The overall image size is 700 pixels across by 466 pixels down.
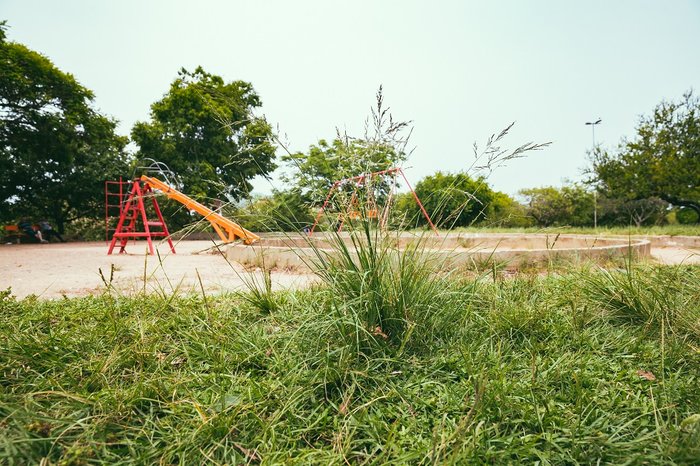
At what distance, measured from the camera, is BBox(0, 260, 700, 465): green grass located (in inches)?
40.0

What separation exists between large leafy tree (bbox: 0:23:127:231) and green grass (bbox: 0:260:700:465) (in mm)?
15141

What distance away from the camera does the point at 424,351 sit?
1.55 meters

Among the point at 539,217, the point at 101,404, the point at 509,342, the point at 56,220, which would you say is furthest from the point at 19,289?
the point at 539,217

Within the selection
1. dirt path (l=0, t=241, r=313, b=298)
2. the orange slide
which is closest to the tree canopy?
dirt path (l=0, t=241, r=313, b=298)

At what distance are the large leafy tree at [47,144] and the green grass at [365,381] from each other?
15.1 metres

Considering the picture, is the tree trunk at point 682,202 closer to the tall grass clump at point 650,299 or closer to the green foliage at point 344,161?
the tall grass clump at point 650,299

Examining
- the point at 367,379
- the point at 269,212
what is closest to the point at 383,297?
the point at 367,379

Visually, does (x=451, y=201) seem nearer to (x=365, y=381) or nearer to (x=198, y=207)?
(x=365, y=381)

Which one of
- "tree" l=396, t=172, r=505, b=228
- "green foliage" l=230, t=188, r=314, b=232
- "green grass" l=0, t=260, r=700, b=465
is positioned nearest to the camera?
"green grass" l=0, t=260, r=700, b=465

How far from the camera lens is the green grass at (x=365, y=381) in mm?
1017

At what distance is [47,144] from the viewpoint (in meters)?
13.6

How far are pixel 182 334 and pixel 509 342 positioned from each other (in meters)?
1.51

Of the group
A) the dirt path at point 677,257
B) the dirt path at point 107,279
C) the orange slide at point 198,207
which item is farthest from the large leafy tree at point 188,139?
the dirt path at point 677,257

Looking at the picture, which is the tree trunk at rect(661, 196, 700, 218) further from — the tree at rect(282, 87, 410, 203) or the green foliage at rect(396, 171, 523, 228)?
the tree at rect(282, 87, 410, 203)
